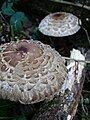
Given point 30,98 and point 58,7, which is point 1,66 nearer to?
point 30,98

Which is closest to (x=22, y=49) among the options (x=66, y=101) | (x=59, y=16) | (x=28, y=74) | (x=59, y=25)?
(x=28, y=74)

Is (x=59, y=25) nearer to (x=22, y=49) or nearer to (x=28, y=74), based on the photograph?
(x=22, y=49)

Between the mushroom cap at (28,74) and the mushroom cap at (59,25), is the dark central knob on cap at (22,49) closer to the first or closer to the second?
the mushroom cap at (28,74)

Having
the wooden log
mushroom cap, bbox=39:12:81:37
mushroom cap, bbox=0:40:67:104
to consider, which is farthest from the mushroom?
mushroom cap, bbox=0:40:67:104

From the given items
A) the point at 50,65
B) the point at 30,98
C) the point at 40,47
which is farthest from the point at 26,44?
the point at 30,98

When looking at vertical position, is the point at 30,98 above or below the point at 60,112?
above

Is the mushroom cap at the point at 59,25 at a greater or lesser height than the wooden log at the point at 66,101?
greater

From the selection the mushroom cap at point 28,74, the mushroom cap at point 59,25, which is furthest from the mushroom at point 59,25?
the mushroom cap at point 28,74
